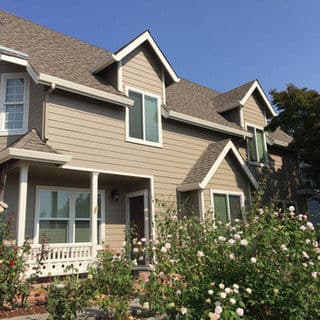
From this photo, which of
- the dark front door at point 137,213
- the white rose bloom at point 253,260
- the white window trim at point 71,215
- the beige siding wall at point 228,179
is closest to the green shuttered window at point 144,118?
the dark front door at point 137,213

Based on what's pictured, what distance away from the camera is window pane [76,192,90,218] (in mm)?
11008

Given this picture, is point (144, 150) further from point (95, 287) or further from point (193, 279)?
point (193, 279)

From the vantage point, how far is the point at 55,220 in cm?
1039

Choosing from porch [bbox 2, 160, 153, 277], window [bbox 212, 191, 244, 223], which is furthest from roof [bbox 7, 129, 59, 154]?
window [bbox 212, 191, 244, 223]

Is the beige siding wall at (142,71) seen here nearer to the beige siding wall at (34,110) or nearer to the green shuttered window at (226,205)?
the beige siding wall at (34,110)

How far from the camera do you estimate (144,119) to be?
1193 cm

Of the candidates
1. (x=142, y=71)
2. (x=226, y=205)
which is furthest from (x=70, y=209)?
(x=226, y=205)

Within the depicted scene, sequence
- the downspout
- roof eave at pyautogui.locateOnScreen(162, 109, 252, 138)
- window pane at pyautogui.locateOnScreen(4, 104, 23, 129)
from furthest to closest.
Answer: roof eave at pyautogui.locateOnScreen(162, 109, 252, 138)
window pane at pyautogui.locateOnScreen(4, 104, 23, 129)
the downspout

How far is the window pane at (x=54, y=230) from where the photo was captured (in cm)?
1007

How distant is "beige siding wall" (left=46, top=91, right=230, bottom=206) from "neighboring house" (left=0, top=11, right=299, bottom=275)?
0.10 ft

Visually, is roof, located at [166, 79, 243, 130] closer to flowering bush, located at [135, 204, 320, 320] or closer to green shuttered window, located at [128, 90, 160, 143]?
green shuttered window, located at [128, 90, 160, 143]

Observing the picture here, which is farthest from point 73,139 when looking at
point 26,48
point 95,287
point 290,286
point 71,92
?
point 290,286

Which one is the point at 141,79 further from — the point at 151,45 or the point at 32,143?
the point at 32,143

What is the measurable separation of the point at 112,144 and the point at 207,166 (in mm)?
3665
